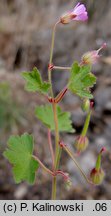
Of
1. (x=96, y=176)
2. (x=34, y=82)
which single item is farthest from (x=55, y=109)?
(x=96, y=176)

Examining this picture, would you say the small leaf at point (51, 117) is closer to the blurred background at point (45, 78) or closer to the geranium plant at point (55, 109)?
the geranium plant at point (55, 109)

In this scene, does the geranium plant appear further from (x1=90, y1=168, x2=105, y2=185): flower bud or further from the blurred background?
the blurred background

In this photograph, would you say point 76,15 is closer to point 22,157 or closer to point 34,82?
point 34,82

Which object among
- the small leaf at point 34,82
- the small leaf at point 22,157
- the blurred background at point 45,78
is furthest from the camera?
the blurred background at point 45,78

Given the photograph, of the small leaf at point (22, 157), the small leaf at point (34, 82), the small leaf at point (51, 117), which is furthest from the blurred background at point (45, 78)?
the small leaf at point (34, 82)

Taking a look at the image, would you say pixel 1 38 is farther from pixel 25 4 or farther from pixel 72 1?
pixel 72 1
